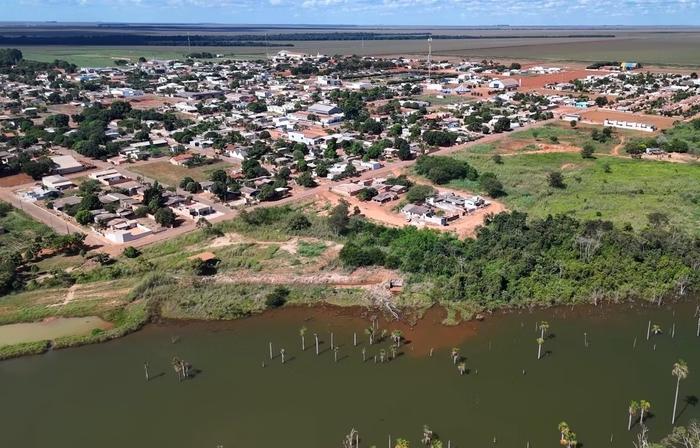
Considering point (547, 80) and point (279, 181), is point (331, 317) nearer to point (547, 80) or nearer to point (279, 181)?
point (279, 181)

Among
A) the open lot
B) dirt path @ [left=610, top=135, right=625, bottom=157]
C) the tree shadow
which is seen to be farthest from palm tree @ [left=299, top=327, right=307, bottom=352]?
dirt path @ [left=610, top=135, right=625, bottom=157]

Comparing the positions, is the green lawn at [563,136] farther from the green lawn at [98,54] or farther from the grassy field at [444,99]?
the green lawn at [98,54]

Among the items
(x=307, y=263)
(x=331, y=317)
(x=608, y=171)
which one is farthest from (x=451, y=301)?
(x=608, y=171)

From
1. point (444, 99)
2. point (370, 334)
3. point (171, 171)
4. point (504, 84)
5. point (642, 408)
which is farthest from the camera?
point (504, 84)

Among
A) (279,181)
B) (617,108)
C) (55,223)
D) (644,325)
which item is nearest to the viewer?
(644,325)

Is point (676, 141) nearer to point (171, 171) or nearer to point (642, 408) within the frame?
point (642, 408)

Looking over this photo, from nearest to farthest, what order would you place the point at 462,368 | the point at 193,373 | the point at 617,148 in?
the point at 462,368
the point at 193,373
the point at 617,148

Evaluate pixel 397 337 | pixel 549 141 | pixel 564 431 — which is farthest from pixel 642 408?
pixel 549 141
